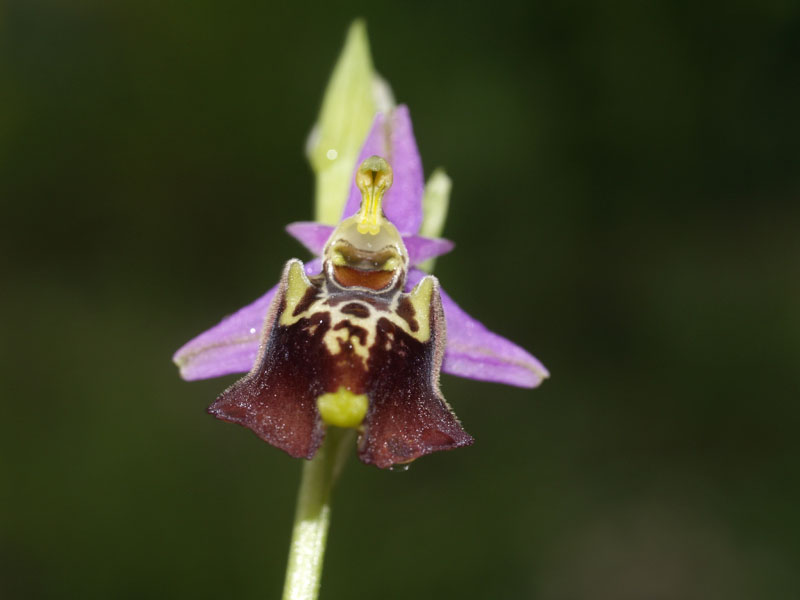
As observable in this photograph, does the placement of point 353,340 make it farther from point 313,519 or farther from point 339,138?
point 339,138

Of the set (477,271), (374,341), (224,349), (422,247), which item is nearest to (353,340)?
(374,341)

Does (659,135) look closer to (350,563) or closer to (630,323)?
(630,323)

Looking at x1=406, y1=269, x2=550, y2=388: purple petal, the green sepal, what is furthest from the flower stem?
the green sepal

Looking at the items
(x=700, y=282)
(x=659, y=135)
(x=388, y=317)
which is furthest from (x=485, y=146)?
(x=388, y=317)

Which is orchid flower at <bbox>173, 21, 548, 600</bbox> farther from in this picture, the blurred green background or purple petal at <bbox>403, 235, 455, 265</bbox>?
the blurred green background

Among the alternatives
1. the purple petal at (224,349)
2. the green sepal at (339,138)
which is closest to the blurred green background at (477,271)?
the green sepal at (339,138)

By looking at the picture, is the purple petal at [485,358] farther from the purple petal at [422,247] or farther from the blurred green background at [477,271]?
the blurred green background at [477,271]
